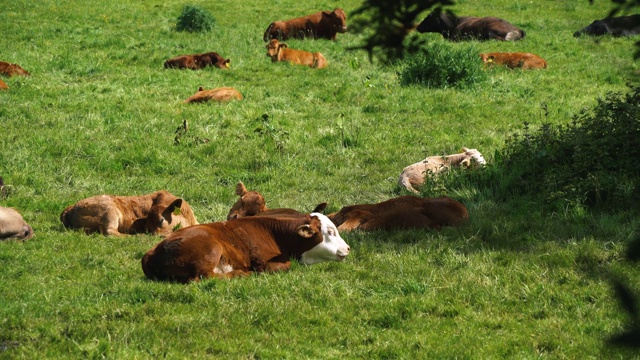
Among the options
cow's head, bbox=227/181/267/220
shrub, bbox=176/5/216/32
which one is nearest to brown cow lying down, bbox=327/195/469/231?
cow's head, bbox=227/181/267/220

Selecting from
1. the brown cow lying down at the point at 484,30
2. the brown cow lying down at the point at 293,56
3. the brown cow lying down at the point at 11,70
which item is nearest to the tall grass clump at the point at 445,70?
the brown cow lying down at the point at 293,56

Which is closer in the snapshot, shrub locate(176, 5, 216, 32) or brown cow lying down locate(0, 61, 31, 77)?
brown cow lying down locate(0, 61, 31, 77)

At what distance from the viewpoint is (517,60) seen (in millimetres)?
20812

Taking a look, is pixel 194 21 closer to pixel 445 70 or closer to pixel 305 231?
pixel 445 70

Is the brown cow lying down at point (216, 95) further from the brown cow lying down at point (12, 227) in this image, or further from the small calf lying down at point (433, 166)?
the brown cow lying down at point (12, 227)

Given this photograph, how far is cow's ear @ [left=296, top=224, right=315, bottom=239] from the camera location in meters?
8.59

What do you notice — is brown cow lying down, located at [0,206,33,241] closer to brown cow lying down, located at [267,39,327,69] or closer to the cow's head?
the cow's head

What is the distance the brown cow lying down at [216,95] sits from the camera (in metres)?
17.2

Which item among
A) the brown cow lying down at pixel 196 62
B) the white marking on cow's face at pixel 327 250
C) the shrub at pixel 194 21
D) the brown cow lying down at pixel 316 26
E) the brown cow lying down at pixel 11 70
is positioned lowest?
the brown cow lying down at pixel 316 26

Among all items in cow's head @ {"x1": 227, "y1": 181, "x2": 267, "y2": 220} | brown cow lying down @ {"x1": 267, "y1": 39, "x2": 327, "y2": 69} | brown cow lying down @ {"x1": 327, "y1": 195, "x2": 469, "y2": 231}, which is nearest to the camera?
brown cow lying down @ {"x1": 327, "y1": 195, "x2": 469, "y2": 231}

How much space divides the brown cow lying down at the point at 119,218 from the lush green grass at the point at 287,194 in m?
0.27

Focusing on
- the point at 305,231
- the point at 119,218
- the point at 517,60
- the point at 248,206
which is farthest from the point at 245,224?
the point at 517,60

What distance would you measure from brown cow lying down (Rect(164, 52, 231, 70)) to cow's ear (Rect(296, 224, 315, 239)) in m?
12.6

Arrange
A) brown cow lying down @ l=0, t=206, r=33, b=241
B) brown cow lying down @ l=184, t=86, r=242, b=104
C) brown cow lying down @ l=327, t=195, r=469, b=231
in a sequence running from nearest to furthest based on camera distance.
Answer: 1. brown cow lying down @ l=0, t=206, r=33, b=241
2. brown cow lying down @ l=327, t=195, r=469, b=231
3. brown cow lying down @ l=184, t=86, r=242, b=104
